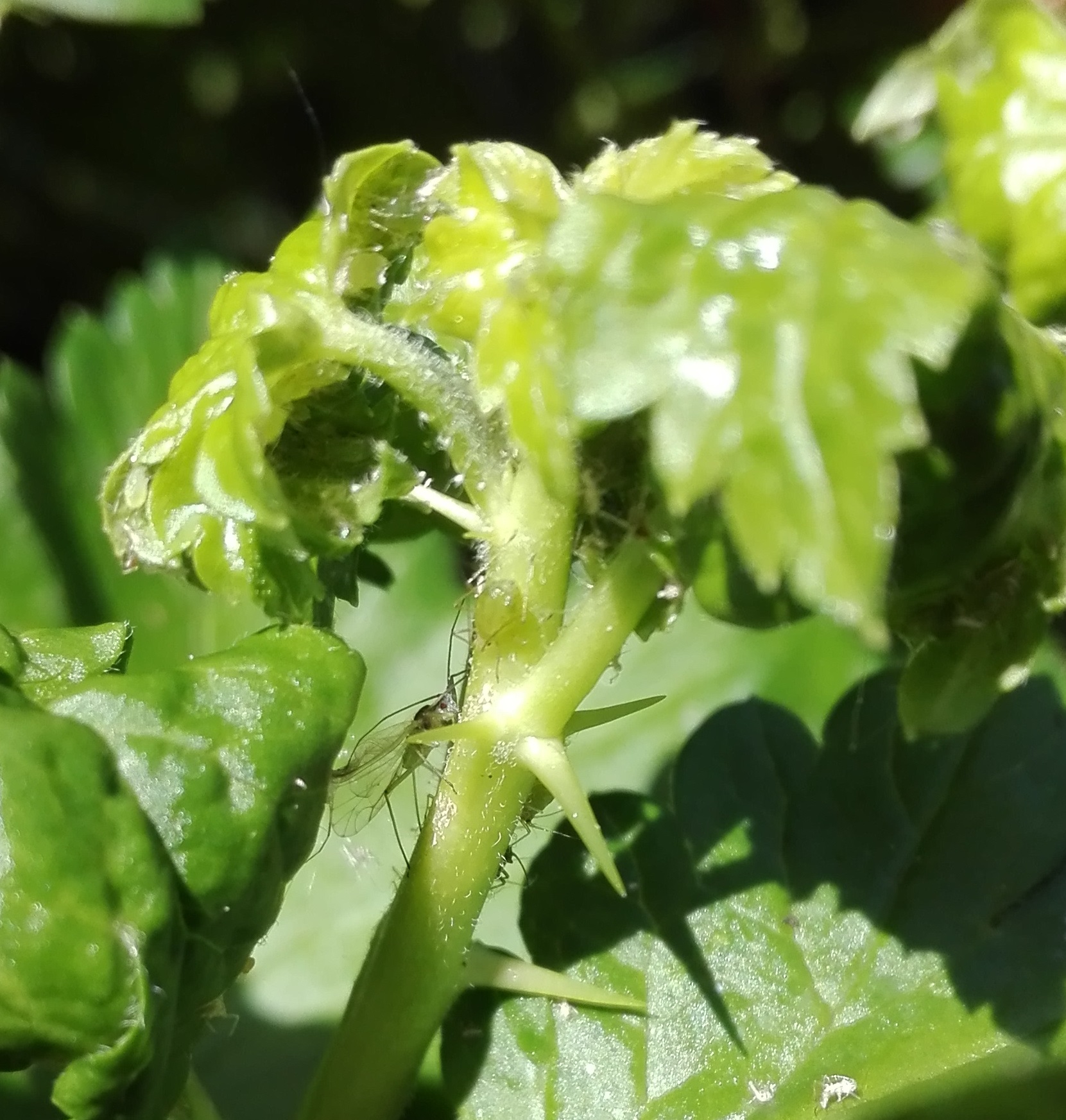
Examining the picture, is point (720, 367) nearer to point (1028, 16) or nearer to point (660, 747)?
point (1028, 16)

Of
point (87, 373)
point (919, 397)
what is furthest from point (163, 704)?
point (87, 373)

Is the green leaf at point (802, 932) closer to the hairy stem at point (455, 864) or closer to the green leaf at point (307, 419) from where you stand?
the hairy stem at point (455, 864)

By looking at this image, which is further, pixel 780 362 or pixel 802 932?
pixel 802 932

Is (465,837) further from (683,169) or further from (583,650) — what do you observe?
(683,169)

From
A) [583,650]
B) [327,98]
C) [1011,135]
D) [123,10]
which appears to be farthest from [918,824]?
[327,98]

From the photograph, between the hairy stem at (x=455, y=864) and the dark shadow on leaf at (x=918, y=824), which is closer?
the hairy stem at (x=455, y=864)

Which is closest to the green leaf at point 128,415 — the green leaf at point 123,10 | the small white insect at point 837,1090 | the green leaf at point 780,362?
the green leaf at point 123,10
